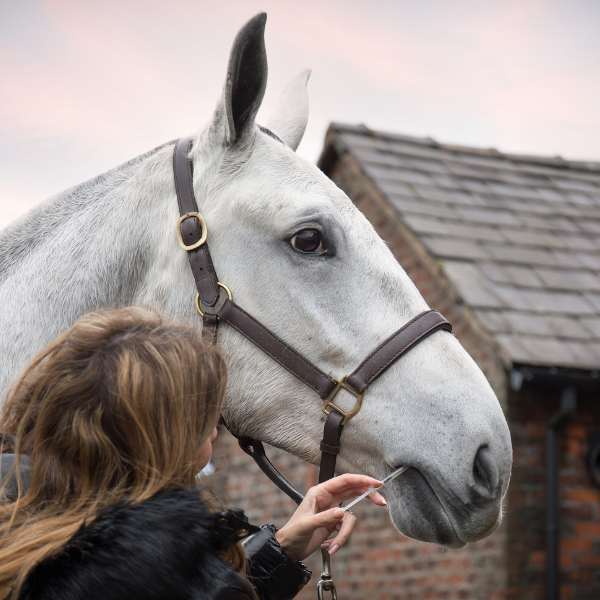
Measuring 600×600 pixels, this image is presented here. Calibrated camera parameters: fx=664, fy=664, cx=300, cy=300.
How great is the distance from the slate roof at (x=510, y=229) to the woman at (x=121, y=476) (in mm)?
3606

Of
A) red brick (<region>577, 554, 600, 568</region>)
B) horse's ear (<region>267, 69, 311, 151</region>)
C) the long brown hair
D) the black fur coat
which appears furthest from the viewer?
red brick (<region>577, 554, 600, 568</region>)

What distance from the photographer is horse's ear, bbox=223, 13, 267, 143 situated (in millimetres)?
1939

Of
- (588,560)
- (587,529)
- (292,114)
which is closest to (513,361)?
(587,529)

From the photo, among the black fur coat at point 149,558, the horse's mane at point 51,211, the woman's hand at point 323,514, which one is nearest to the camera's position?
the black fur coat at point 149,558

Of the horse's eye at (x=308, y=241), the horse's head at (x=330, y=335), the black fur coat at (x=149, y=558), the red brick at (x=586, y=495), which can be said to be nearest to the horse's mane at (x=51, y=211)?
the horse's head at (x=330, y=335)

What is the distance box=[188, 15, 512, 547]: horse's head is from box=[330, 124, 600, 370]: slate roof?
2.96 m

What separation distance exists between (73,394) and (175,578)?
421 millimetres

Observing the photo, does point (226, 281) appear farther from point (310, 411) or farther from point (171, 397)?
point (171, 397)

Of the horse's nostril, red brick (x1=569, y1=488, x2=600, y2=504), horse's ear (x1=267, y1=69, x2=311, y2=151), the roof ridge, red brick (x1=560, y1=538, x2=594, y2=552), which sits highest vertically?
horse's ear (x1=267, y1=69, x2=311, y2=151)

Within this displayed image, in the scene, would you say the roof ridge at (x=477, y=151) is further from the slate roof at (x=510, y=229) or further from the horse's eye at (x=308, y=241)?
the horse's eye at (x=308, y=241)

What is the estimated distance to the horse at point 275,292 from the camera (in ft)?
5.95

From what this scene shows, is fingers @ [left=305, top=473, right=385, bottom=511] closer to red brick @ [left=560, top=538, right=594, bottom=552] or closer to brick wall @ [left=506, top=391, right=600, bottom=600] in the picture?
brick wall @ [left=506, top=391, right=600, bottom=600]

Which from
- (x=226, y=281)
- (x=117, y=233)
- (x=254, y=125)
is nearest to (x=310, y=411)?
(x=226, y=281)

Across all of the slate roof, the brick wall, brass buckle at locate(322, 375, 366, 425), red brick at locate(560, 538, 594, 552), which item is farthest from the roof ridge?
brass buckle at locate(322, 375, 366, 425)
